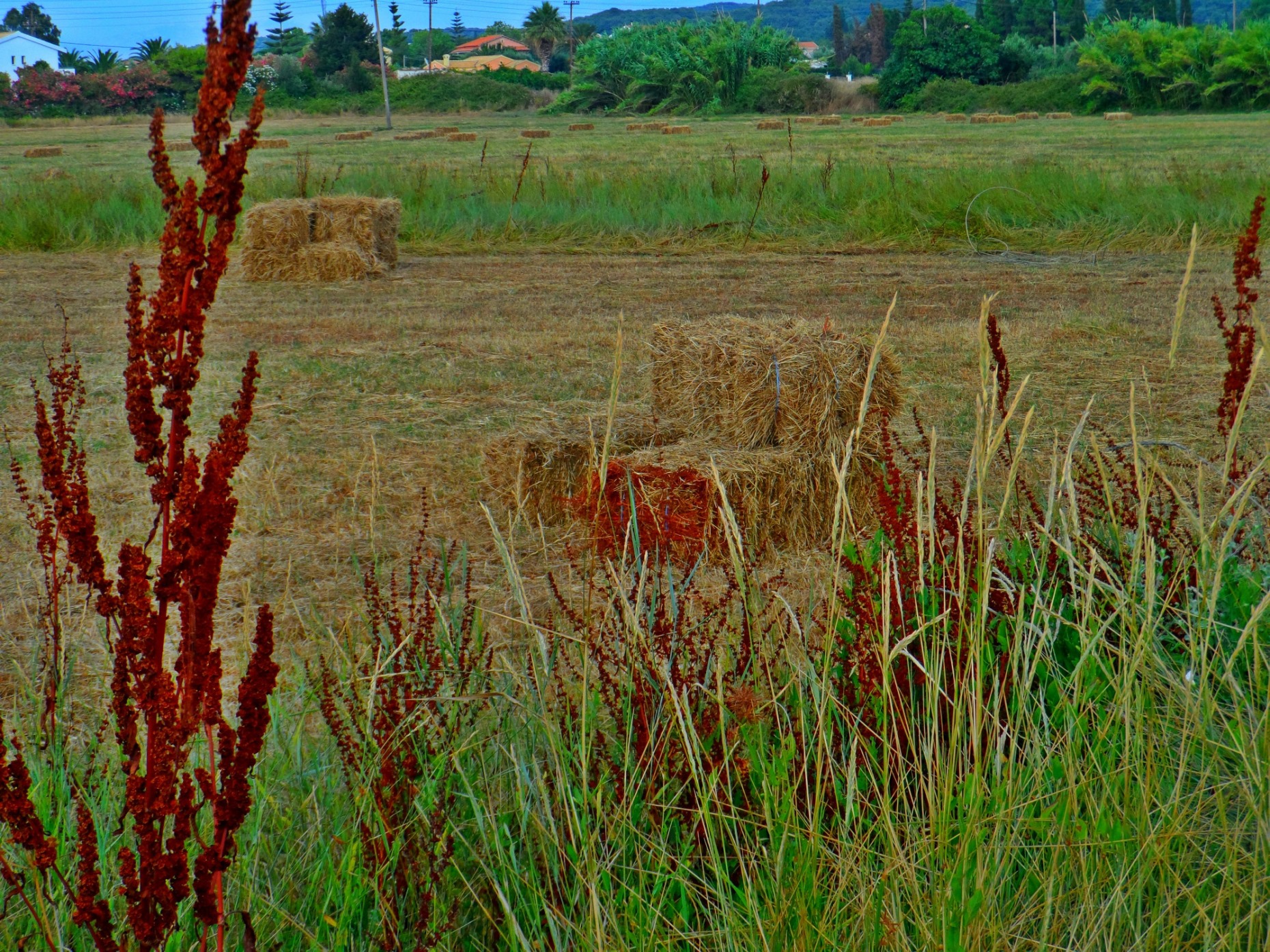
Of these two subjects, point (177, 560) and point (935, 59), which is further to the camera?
point (935, 59)

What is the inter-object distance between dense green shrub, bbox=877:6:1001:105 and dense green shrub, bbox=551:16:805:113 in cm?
399

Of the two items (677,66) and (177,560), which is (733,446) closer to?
(177,560)

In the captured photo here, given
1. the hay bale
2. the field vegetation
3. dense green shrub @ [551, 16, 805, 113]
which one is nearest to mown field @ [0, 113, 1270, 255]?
the hay bale

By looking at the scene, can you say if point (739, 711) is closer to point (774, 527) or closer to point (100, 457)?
point (774, 527)

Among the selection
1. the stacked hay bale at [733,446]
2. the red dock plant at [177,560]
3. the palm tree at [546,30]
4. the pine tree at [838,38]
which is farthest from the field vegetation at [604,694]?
the palm tree at [546,30]

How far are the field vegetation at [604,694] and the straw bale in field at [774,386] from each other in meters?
0.17

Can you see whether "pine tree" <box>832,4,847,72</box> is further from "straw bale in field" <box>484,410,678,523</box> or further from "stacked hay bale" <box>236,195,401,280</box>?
"straw bale in field" <box>484,410,678,523</box>

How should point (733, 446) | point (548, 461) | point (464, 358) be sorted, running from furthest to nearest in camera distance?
point (464, 358) < point (733, 446) < point (548, 461)

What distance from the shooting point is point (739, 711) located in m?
1.99

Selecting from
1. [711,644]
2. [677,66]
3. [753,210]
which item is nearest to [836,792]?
[711,644]

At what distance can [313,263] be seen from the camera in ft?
36.3

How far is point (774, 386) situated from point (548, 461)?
0.88m

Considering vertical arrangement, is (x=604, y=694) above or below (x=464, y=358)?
below

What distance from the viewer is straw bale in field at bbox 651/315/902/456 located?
453 centimetres
